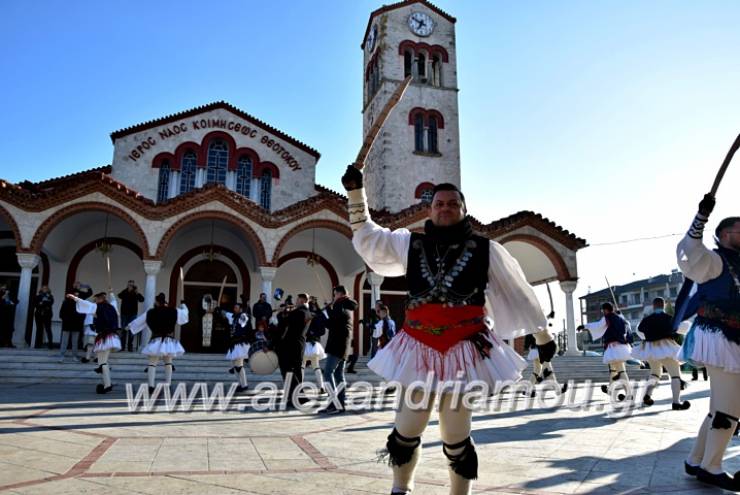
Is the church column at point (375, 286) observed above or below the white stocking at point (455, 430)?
above

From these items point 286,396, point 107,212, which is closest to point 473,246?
point 286,396

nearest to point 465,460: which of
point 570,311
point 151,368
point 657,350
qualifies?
point 657,350

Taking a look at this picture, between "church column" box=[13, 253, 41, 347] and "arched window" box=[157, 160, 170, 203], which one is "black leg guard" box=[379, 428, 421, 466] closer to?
"church column" box=[13, 253, 41, 347]

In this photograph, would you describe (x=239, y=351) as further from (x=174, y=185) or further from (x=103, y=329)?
Result: (x=174, y=185)

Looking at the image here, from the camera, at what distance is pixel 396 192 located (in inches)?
1007

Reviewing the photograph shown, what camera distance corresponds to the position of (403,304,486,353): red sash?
3191 mm

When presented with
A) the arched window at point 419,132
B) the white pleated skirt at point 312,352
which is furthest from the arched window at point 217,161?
the white pleated skirt at point 312,352

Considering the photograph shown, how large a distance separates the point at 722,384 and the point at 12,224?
19.0m

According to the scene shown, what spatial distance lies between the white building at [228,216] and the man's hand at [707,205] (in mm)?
15255

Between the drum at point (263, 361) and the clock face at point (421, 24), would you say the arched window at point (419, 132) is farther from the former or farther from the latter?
the drum at point (263, 361)

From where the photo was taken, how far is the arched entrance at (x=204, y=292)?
20.8 metres

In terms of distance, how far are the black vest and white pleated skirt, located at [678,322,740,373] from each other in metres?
2.28

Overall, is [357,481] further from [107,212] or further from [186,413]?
[107,212]

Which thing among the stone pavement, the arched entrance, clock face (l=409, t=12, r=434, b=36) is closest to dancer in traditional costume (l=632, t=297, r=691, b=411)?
the stone pavement
